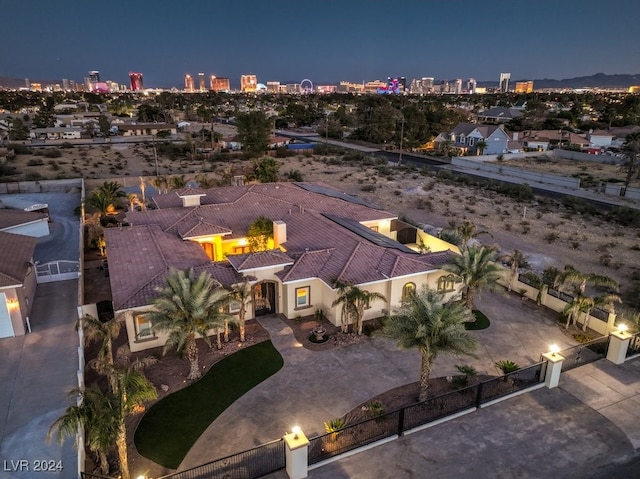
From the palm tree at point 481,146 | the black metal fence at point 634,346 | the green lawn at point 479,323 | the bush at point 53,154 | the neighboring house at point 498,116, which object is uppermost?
the neighboring house at point 498,116

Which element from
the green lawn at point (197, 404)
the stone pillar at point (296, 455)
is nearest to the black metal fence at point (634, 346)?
the green lawn at point (197, 404)

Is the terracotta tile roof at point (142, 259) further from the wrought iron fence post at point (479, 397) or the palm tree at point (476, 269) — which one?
the wrought iron fence post at point (479, 397)

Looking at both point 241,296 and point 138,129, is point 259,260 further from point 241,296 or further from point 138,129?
point 138,129

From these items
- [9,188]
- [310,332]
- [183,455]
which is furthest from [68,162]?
[183,455]

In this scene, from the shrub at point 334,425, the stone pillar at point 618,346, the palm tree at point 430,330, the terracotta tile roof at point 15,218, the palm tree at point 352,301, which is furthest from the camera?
the terracotta tile roof at point 15,218

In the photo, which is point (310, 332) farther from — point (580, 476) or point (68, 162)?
point (68, 162)
